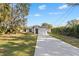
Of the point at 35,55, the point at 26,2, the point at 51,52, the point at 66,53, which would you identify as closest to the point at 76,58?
the point at 66,53

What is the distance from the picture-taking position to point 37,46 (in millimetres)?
3410

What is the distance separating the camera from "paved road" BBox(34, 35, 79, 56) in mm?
3307

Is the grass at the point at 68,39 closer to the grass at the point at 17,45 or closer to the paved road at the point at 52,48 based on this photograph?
the paved road at the point at 52,48

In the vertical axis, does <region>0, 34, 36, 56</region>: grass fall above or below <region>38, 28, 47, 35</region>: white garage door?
below

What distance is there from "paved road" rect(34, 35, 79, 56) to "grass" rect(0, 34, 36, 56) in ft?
0.34

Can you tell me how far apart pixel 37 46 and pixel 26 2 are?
0.71m

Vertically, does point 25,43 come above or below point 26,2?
below

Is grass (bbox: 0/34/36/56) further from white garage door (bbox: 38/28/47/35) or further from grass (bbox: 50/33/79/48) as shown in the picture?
grass (bbox: 50/33/79/48)

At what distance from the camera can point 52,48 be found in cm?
338

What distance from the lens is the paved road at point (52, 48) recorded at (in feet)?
10.8

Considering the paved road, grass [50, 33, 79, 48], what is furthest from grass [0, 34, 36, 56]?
grass [50, 33, 79, 48]

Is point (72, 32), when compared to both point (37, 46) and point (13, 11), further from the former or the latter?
point (13, 11)

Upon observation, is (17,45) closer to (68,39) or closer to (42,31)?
(42,31)

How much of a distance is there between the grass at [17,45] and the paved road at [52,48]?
103 millimetres
